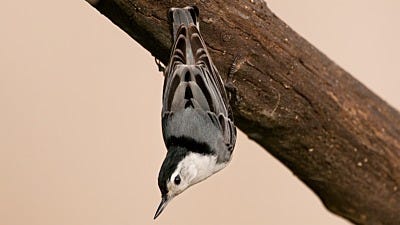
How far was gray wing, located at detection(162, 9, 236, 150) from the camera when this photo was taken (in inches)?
84.3

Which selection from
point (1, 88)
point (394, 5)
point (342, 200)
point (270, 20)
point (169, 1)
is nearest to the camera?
point (169, 1)

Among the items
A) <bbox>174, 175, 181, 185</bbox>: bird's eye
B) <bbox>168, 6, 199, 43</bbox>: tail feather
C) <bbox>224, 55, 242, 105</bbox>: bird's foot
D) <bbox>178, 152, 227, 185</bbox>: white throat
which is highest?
<bbox>168, 6, 199, 43</bbox>: tail feather

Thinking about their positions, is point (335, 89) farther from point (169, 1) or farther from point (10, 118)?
point (10, 118)

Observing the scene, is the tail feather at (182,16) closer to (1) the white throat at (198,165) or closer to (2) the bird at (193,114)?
(2) the bird at (193,114)

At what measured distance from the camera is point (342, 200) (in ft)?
8.35

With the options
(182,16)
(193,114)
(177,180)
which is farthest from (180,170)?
(182,16)

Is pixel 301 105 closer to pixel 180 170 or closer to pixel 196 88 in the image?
pixel 196 88

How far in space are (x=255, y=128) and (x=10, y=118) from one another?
1.26 meters

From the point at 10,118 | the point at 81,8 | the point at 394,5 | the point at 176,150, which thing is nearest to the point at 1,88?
the point at 10,118

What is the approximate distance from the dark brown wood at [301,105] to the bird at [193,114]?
0.12ft

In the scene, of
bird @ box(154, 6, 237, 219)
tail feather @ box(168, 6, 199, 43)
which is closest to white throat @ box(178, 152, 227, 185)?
bird @ box(154, 6, 237, 219)

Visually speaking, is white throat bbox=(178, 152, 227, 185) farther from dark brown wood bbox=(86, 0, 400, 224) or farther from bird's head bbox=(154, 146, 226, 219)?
dark brown wood bbox=(86, 0, 400, 224)

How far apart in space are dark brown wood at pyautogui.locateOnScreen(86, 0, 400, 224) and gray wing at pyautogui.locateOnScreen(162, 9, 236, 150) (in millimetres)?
33

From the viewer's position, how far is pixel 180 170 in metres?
A: 2.11
